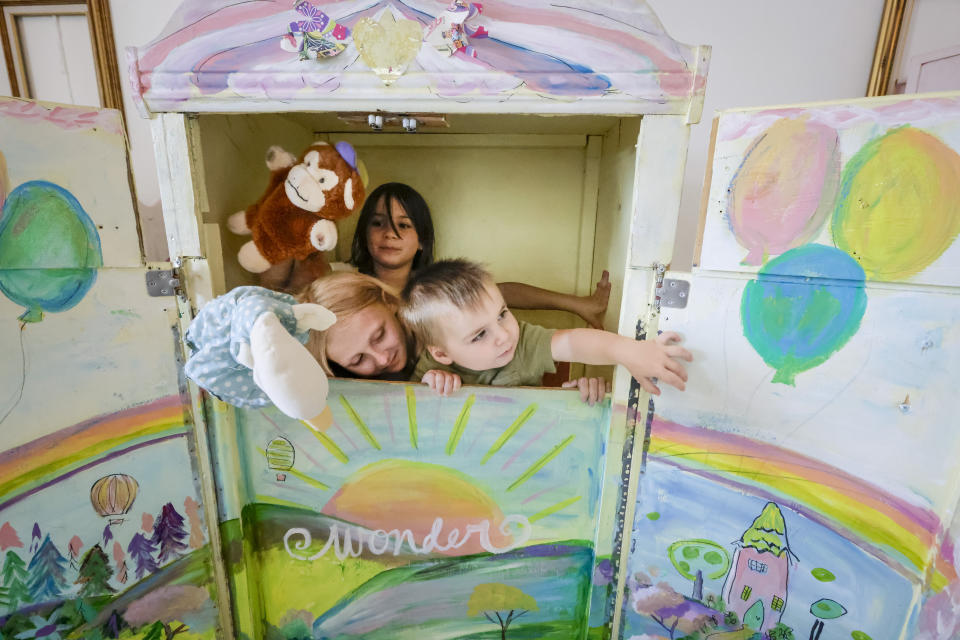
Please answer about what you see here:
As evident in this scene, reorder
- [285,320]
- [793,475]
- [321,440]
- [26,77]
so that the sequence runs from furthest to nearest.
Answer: [26,77]
[321,440]
[793,475]
[285,320]

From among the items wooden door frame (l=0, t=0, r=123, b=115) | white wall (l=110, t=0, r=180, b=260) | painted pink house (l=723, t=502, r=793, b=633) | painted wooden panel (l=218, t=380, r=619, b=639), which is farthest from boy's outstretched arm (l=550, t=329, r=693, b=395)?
wooden door frame (l=0, t=0, r=123, b=115)

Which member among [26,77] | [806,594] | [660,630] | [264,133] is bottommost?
[660,630]

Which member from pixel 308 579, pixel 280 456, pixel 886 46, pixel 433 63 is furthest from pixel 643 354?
pixel 886 46

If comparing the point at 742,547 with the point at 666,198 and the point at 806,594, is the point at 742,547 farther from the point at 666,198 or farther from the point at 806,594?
the point at 666,198

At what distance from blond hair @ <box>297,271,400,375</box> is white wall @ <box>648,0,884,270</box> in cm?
93

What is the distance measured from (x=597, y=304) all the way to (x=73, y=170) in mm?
1044

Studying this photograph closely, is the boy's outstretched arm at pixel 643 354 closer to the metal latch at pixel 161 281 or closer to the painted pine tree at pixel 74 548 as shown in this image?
the metal latch at pixel 161 281

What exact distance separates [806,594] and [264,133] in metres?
1.49

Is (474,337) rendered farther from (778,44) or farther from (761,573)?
(778,44)

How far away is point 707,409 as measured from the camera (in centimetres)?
84

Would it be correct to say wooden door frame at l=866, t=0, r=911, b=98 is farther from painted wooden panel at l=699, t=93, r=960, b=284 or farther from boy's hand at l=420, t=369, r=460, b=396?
boy's hand at l=420, t=369, r=460, b=396

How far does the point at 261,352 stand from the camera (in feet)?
2.14

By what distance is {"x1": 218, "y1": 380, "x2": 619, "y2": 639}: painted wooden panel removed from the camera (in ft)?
3.01

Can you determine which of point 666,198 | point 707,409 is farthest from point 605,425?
point 666,198
